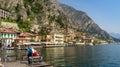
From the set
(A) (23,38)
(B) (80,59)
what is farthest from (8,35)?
(B) (80,59)

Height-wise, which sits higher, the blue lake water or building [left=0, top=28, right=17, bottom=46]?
building [left=0, top=28, right=17, bottom=46]

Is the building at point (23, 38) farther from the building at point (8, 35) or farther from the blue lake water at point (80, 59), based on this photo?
the blue lake water at point (80, 59)

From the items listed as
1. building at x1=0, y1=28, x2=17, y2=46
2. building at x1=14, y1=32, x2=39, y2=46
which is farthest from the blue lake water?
building at x1=14, y1=32, x2=39, y2=46

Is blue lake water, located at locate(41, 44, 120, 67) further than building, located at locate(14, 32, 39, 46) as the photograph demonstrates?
No

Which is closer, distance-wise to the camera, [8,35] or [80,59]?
[80,59]

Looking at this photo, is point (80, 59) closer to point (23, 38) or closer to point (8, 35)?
point (8, 35)

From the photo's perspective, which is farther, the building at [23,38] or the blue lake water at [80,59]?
the building at [23,38]

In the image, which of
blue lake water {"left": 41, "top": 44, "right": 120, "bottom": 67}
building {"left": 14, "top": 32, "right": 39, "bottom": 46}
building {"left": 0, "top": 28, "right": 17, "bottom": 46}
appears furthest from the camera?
building {"left": 14, "top": 32, "right": 39, "bottom": 46}

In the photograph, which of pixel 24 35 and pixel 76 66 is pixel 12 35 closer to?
pixel 24 35

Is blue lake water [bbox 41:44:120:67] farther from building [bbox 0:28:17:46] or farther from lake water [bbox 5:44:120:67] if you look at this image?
building [bbox 0:28:17:46]

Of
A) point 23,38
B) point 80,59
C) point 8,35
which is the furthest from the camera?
point 23,38

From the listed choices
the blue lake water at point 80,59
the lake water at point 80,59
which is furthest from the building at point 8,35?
the blue lake water at point 80,59

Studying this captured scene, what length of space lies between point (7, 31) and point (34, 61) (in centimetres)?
10435

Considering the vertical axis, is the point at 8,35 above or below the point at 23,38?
above
